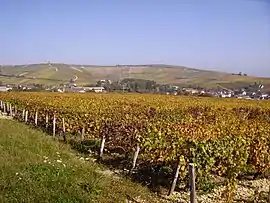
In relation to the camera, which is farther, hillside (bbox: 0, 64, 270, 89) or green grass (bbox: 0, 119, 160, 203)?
hillside (bbox: 0, 64, 270, 89)

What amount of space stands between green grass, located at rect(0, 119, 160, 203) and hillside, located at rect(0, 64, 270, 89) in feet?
330

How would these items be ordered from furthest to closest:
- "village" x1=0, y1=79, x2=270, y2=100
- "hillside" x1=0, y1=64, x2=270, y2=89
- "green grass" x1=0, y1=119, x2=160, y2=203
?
"hillside" x1=0, y1=64, x2=270, y2=89 < "village" x1=0, y1=79, x2=270, y2=100 < "green grass" x1=0, y1=119, x2=160, y2=203

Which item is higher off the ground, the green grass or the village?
the green grass

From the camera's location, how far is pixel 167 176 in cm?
961

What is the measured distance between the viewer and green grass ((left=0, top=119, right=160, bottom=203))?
7350mm

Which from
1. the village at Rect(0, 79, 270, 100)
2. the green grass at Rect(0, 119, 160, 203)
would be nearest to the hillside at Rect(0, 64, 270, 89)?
the village at Rect(0, 79, 270, 100)

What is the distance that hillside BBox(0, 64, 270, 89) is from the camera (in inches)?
4771

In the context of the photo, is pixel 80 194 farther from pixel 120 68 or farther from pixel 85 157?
pixel 120 68

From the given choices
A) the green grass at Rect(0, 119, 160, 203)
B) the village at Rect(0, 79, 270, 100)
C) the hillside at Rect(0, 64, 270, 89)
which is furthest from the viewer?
the hillside at Rect(0, 64, 270, 89)

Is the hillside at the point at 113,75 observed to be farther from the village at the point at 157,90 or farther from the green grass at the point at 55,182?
the green grass at the point at 55,182

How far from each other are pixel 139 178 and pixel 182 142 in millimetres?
1370

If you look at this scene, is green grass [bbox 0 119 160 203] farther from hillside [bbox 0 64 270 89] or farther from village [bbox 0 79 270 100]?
hillside [bbox 0 64 270 89]

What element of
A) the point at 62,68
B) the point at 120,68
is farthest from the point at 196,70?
the point at 62,68

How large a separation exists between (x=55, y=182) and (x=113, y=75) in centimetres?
14375
